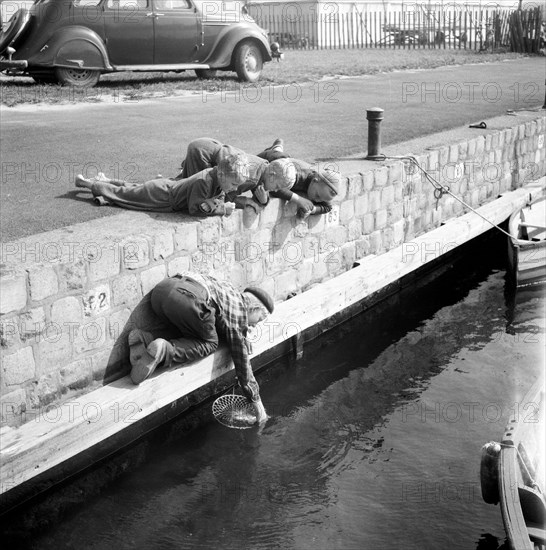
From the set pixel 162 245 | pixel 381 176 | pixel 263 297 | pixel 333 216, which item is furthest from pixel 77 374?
pixel 381 176

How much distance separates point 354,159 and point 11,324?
5772mm

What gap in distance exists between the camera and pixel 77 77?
1522 cm

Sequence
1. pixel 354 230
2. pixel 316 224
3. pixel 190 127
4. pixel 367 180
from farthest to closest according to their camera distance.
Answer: pixel 190 127 → pixel 354 230 → pixel 367 180 → pixel 316 224

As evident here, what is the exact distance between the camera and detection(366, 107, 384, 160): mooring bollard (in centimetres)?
1004

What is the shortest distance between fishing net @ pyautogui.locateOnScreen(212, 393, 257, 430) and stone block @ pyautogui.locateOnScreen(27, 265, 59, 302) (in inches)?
89.1

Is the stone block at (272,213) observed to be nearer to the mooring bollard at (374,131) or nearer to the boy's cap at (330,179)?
the boy's cap at (330,179)

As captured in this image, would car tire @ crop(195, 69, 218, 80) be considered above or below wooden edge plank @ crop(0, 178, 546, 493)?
above

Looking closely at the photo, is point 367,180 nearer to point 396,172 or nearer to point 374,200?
point 374,200

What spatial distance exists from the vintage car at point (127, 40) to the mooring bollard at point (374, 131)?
6.72 metres

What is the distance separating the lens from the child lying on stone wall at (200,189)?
7520 millimetres

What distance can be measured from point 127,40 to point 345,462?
34.9 ft

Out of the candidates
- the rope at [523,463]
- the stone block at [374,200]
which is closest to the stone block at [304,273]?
the stone block at [374,200]

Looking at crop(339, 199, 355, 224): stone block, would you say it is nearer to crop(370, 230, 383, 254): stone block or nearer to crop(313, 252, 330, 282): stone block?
crop(313, 252, 330, 282): stone block

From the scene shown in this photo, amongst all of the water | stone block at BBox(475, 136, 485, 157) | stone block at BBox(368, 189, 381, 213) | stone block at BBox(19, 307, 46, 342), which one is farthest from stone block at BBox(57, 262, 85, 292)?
stone block at BBox(475, 136, 485, 157)
